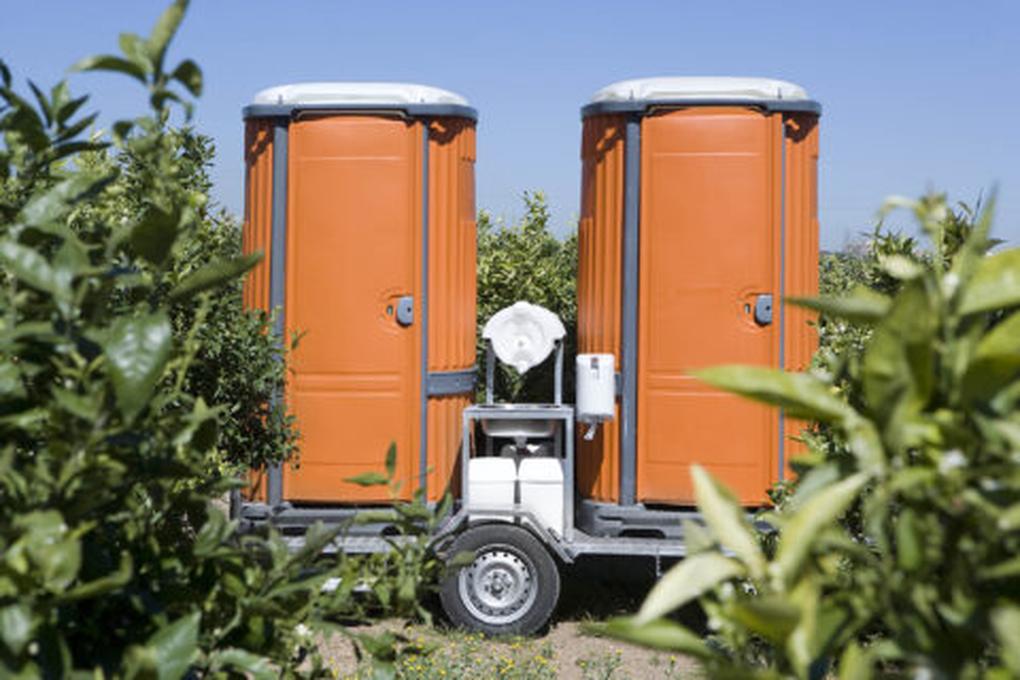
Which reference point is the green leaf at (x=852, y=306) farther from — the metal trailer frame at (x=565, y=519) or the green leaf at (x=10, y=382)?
the metal trailer frame at (x=565, y=519)

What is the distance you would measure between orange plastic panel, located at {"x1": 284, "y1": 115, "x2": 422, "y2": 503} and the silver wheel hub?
2.08 feet

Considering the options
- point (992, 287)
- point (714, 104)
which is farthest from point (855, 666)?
point (714, 104)

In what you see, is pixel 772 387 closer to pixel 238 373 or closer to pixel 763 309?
pixel 238 373

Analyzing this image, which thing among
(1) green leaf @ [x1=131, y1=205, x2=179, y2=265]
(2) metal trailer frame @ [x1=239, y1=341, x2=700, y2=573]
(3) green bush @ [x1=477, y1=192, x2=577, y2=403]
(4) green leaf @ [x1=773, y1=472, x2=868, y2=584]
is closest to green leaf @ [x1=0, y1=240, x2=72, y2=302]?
(1) green leaf @ [x1=131, y1=205, x2=179, y2=265]

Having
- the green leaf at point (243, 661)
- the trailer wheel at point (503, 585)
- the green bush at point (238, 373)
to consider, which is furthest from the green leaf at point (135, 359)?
the trailer wheel at point (503, 585)

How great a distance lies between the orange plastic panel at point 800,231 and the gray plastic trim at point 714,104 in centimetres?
6

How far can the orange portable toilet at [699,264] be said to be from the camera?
670 cm

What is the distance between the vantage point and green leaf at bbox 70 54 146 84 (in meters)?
1.31

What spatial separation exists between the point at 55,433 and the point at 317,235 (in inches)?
219

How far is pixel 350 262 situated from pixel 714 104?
2120 millimetres

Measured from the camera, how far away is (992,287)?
3.64 ft

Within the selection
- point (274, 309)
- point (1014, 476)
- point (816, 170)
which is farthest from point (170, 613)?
point (816, 170)

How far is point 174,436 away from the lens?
4.62ft

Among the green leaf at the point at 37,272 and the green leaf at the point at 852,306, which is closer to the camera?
the green leaf at the point at 852,306
